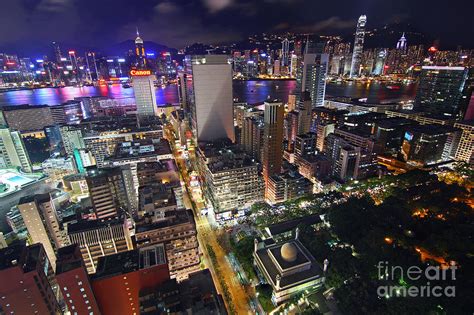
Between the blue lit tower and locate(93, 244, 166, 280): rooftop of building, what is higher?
the blue lit tower

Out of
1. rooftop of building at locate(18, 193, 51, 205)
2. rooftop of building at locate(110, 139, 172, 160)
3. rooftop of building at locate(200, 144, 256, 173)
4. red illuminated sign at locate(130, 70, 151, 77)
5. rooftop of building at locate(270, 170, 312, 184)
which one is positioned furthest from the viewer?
red illuminated sign at locate(130, 70, 151, 77)

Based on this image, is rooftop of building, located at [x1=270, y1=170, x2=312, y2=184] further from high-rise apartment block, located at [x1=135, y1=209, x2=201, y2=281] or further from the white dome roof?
high-rise apartment block, located at [x1=135, y1=209, x2=201, y2=281]

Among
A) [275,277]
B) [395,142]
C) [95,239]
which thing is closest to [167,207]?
[95,239]

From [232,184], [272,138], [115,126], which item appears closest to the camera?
[232,184]

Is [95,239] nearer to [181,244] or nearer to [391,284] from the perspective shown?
[181,244]

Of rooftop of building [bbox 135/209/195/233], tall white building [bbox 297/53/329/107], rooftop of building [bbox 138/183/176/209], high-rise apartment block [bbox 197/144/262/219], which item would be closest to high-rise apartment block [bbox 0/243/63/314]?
rooftop of building [bbox 135/209/195/233]

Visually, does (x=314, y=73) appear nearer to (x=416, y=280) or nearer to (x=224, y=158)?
(x=224, y=158)

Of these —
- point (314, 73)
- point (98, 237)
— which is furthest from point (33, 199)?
point (314, 73)

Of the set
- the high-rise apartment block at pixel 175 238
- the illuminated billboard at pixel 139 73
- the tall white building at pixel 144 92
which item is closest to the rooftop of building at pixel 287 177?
the high-rise apartment block at pixel 175 238
